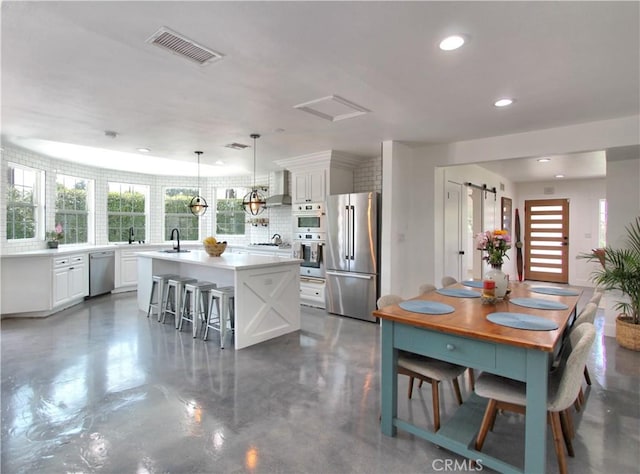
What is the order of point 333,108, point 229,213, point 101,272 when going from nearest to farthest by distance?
point 333,108 < point 101,272 < point 229,213

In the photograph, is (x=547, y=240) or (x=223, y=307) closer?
(x=223, y=307)

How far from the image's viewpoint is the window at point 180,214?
8.15 metres

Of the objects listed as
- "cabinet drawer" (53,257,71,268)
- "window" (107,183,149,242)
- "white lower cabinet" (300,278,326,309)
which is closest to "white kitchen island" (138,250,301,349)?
"white lower cabinet" (300,278,326,309)

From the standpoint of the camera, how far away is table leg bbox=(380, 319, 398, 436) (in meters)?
2.25

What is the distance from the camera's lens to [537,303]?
8.29ft

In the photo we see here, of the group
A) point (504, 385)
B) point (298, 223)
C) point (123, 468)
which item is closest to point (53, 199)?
point (298, 223)

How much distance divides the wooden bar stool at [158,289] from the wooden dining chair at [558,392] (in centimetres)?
435

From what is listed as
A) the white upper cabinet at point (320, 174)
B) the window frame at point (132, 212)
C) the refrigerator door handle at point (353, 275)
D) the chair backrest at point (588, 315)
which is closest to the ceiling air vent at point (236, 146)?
the white upper cabinet at point (320, 174)

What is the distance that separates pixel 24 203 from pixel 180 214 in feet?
9.89

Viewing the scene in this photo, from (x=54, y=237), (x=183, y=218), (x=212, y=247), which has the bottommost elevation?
(x=212, y=247)

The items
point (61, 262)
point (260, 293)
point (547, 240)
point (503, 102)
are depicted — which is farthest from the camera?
point (547, 240)

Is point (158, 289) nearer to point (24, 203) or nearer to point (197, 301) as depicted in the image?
point (197, 301)

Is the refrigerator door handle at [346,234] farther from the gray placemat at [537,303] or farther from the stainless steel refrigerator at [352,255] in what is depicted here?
the gray placemat at [537,303]

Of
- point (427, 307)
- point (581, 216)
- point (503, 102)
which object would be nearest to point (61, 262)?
point (427, 307)
